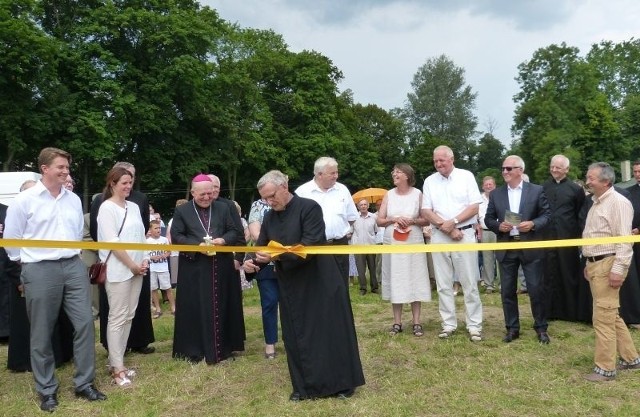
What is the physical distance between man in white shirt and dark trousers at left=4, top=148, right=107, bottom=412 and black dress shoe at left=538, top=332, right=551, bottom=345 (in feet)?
15.0

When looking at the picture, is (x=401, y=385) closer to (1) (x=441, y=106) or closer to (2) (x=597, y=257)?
(2) (x=597, y=257)

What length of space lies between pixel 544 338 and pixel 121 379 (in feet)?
14.6

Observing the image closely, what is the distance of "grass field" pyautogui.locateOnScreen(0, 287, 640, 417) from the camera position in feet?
15.1

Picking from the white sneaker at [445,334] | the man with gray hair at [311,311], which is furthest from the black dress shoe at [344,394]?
the white sneaker at [445,334]

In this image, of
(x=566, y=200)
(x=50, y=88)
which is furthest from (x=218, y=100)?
(x=566, y=200)

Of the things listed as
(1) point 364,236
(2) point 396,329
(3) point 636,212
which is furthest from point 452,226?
(1) point 364,236

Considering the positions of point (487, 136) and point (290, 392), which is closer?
point (290, 392)

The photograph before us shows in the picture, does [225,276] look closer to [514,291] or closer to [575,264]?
[514,291]

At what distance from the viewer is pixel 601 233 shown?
5.11 meters

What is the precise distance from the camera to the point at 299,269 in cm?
491

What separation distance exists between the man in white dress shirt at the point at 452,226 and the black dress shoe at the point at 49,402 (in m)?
4.12

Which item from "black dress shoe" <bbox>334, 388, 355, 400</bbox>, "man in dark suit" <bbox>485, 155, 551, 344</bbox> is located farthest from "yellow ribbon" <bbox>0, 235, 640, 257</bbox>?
"black dress shoe" <bbox>334, 388, 355, 400</bbox>

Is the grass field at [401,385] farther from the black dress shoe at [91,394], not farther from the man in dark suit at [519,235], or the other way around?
the man in dark suit at [519,235]

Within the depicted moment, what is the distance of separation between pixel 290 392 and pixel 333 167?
252cm
